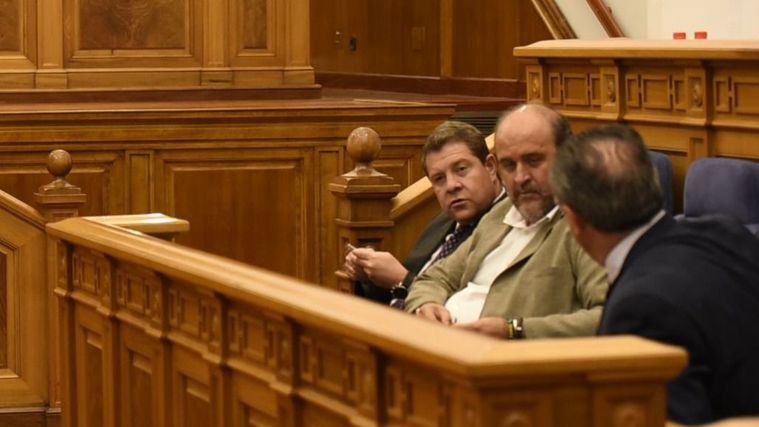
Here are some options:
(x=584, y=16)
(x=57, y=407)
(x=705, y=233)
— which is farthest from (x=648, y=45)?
(x=584, y=16)

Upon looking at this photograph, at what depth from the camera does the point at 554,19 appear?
1039 centimetres

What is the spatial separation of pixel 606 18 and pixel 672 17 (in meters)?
0.69

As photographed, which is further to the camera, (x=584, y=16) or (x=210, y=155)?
(x=584, y=16)

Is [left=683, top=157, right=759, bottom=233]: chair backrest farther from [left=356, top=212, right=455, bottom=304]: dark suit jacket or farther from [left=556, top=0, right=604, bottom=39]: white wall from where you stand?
[left=556, top=0, right=604, bottom=39]: white wall

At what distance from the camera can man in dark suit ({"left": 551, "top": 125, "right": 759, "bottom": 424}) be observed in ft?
8.09

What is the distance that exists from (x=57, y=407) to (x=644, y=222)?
4.21 meters

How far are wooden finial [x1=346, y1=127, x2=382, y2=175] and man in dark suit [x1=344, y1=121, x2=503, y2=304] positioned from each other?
85 cm

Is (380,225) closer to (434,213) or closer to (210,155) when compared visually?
(434,213)

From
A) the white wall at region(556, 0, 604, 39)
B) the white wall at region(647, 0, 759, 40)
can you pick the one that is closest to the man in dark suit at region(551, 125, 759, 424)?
the white wall at region(647, 0, 759, 40)

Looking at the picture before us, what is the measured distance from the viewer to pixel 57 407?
6387 mm

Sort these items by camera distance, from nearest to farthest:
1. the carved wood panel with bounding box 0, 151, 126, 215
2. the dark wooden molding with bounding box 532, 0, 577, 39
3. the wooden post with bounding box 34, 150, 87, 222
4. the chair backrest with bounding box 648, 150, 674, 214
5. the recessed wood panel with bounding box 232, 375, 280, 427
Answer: the recessed wood panel with bounding box 232, 375, 280, 427 → the chair backrest with bounding box 648, 150, 674, 214 → the wooden post with bounding box 34, 150, 87, 222 → the carved wood panel with bounding box 0, 151, 126, 215 → the dark wooden molding with bounding box 532, 0, 577, 39

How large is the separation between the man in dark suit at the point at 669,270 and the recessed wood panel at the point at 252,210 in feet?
15.3

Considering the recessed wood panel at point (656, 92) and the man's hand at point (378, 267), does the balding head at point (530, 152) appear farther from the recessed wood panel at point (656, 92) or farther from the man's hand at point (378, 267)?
the man's hand at point (378, 267)

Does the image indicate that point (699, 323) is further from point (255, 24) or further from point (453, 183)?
point (255, 24)
